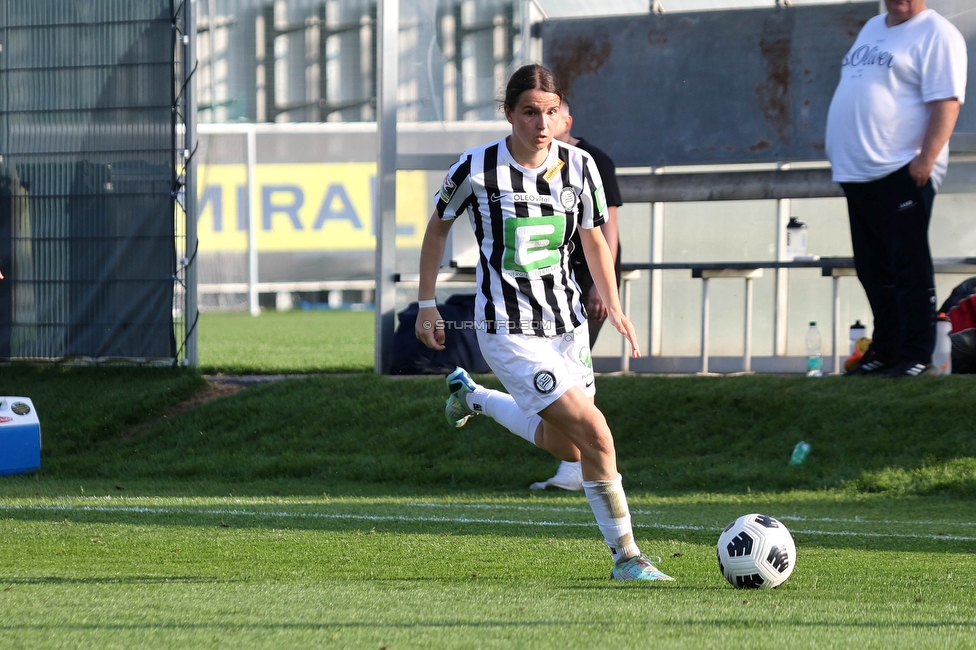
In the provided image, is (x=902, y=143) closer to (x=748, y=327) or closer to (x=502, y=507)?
(x=748, y=327)

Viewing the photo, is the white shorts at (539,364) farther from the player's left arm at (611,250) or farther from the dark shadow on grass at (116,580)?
the player's left arm at (611,250)

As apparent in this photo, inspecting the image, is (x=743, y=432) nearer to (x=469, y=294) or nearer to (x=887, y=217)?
(x=887, y=217)

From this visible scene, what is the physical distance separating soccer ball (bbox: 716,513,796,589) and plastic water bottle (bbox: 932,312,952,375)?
5342mm

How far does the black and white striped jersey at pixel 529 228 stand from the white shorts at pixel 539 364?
0.05m

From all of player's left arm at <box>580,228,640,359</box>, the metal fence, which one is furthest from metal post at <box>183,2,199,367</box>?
player's left arm at <box>580,228,640,359</box>

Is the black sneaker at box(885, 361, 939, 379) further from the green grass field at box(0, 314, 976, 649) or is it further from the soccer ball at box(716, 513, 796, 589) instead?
the soccer ball at box(716, 513, 796, 589)

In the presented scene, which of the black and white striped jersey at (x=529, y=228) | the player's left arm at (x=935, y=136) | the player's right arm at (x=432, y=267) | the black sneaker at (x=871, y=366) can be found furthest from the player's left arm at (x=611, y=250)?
the black and white striped jersey at (x=529, y=228)

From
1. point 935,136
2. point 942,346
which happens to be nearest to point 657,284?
point 942,346

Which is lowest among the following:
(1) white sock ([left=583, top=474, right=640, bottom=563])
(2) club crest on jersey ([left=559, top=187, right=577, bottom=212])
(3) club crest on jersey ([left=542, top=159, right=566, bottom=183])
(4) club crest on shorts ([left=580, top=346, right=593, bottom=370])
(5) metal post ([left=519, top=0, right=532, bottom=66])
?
(1) white sock ([left=583, top=474, right=640, bottom=563])

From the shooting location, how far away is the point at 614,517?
17.2 ft

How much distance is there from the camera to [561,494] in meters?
8.48

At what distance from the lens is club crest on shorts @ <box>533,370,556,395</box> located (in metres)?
5.17

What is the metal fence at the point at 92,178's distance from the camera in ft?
38.7

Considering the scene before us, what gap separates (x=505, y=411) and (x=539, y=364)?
3.42ft
